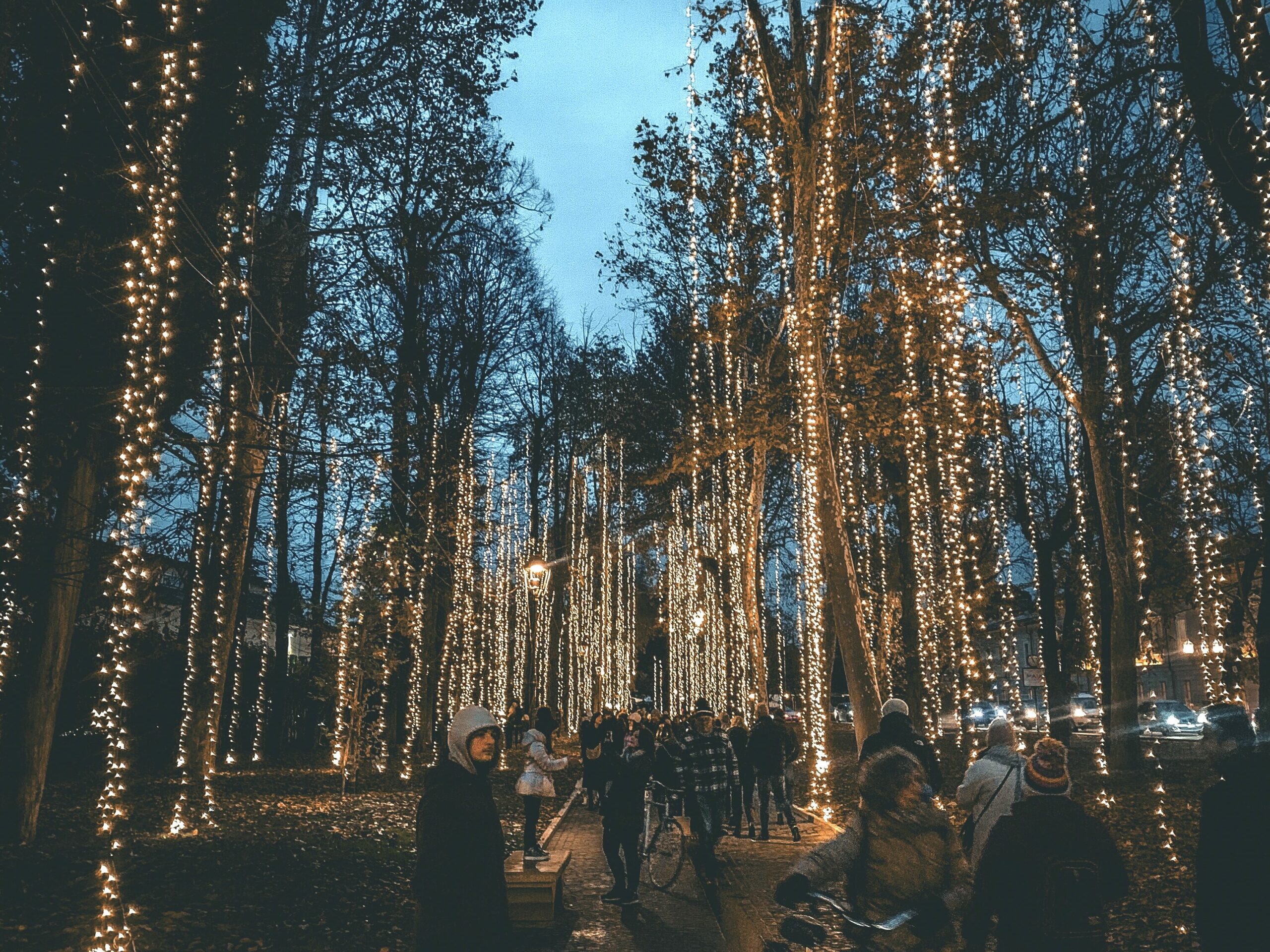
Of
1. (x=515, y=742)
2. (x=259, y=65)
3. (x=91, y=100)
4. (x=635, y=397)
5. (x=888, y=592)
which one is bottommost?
(x=515, y=742)

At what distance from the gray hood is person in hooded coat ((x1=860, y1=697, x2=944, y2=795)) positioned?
3.76 m

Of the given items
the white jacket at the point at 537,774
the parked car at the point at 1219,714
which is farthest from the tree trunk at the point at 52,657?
the parked car at the point at 1219,714

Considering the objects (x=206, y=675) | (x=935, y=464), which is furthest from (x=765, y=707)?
(x=935, y=464)

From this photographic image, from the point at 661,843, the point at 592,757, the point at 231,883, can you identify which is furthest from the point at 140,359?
the point at 592,757

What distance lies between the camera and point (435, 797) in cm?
413

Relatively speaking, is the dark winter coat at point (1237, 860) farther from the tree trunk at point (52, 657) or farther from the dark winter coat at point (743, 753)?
the dark winter coat at point (743, 753)

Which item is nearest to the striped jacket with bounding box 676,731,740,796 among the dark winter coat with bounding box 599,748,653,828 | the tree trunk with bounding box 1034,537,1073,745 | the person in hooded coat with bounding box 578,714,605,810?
the dark winter coat with bounding box 599,748,653,828

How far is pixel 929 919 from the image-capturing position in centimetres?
401

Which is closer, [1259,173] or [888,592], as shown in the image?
[1259,173]

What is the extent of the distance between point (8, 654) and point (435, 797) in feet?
32.1

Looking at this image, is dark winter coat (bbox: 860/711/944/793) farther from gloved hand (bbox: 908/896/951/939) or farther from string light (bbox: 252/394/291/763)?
string light (bbox: 252/394/291/763)

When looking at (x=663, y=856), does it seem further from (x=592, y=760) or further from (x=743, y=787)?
(x=592, y=760)

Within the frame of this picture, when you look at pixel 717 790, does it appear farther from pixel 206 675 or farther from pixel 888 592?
pixel 888 592

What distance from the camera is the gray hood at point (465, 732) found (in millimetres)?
4312
